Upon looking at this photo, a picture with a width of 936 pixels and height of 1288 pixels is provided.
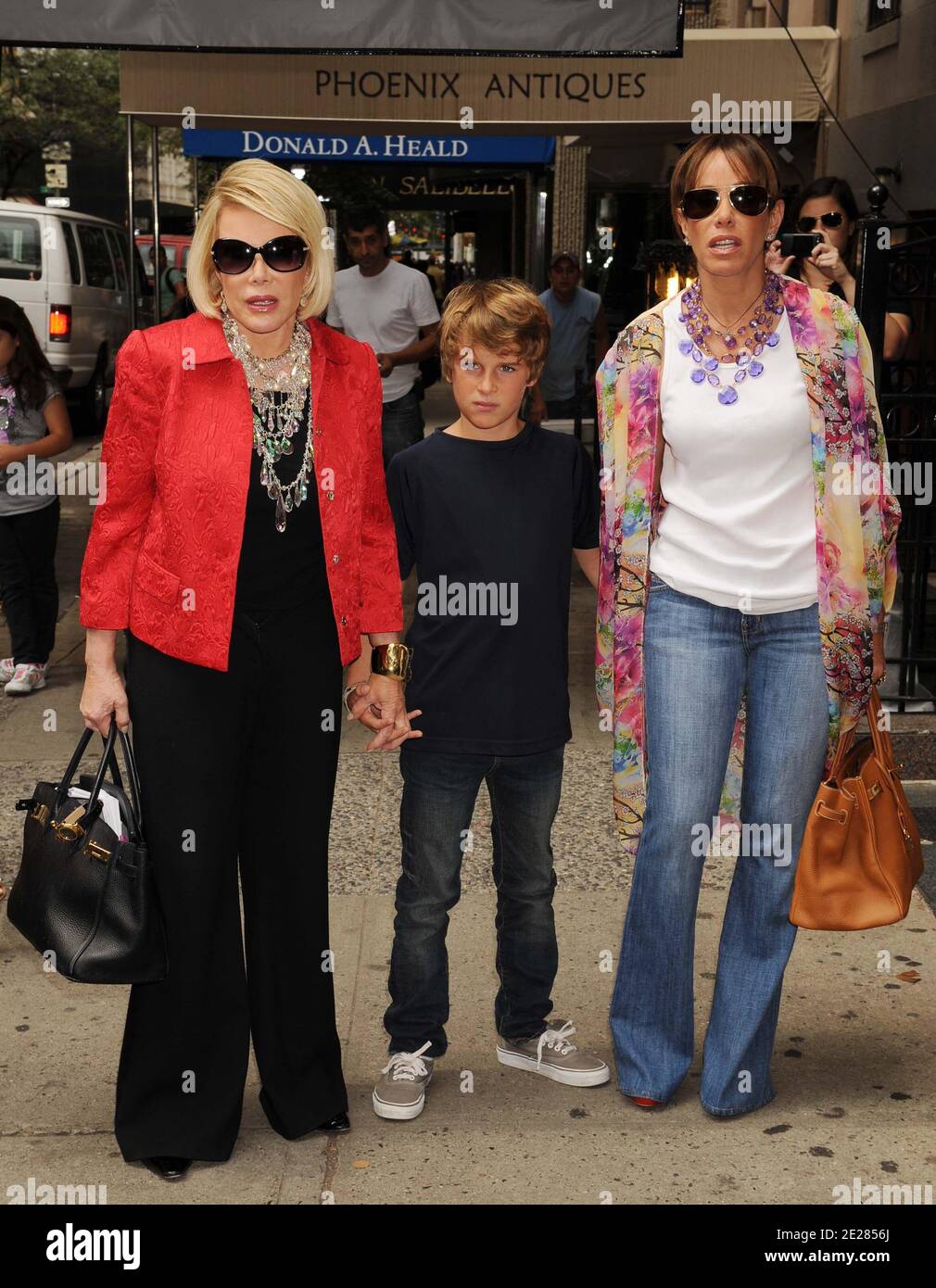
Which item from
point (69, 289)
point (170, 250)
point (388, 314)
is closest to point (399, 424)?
point (388, 314)

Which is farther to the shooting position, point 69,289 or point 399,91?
point 69,289

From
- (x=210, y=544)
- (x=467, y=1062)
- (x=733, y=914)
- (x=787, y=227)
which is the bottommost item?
(x=467, y=1062)

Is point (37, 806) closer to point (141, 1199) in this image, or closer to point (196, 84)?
point (141, 1199)

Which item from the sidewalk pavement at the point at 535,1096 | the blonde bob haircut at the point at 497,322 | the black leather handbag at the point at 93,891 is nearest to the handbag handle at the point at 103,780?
the black leather handbag at the point at 93,891

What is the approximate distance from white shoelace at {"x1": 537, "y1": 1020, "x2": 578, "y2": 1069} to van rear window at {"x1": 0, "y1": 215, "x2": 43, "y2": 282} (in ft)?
50.9

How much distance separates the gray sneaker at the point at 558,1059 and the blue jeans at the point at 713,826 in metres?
0.11

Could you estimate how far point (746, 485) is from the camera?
3.43 meters

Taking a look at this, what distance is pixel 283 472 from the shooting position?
3281 millimetres

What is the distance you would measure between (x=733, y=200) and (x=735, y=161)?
9cm

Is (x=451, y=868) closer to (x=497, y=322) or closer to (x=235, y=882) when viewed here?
(x=235, y=882)

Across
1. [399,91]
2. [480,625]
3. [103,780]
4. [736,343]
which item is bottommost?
[103,780]
